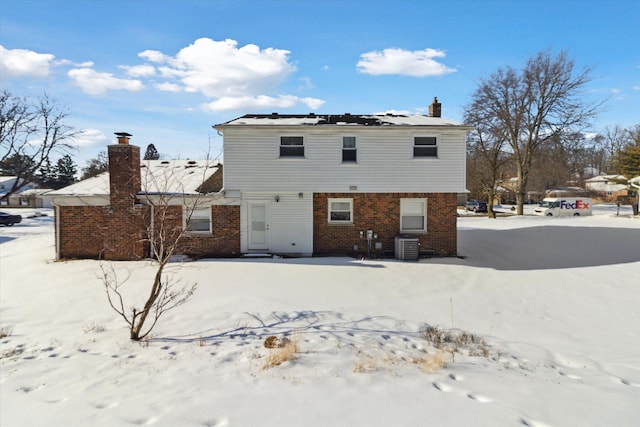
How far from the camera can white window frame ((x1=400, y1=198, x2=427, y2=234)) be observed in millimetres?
15109

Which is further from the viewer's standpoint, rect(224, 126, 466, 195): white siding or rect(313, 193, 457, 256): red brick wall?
rect(313, 193, 457, 256): red brick wall

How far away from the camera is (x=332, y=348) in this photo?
6.34 m

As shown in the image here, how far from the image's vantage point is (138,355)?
602cm

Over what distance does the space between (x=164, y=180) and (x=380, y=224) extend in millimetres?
9695

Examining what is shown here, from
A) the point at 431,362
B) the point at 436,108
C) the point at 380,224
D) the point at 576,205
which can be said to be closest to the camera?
the point at 431,362

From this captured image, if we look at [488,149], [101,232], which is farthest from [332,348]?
[488,149]

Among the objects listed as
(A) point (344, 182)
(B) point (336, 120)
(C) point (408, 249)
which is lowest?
(C) point (408, 249)

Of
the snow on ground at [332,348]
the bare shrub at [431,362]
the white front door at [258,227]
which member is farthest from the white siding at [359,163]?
the bare shrub at [431,362]

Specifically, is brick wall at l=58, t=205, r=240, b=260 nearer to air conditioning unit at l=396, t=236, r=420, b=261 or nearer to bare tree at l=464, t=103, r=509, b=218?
air conditioning unit at l=396, t=236, r=420, b=261

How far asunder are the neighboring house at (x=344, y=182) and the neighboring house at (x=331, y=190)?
4 centimetres

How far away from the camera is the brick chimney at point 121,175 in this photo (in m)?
13.9

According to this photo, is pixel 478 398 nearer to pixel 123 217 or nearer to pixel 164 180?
pixel 123 217

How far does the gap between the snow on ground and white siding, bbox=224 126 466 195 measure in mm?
3315

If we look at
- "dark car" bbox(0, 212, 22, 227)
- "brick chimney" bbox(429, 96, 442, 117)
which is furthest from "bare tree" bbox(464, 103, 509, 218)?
"dark car" bbox(0, 212, 22, 227)
